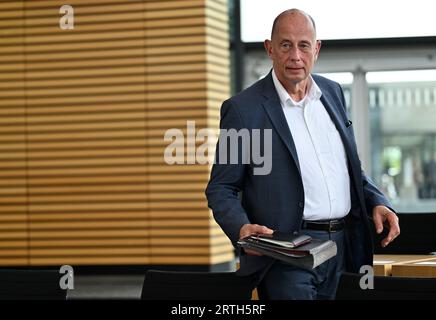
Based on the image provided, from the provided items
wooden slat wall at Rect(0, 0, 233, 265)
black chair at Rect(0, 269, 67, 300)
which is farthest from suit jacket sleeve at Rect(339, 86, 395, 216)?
wooden slat wall at Rect(0, 0, 233, 265)

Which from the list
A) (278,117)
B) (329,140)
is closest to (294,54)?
(278,117)

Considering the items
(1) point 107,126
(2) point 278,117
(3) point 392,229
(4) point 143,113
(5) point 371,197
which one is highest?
(4) point 143,113

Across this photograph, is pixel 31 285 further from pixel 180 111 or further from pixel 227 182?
pixel 180 111

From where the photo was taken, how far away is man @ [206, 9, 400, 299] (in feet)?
10.4

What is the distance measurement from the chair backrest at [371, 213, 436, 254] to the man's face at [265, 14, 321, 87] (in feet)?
6.12

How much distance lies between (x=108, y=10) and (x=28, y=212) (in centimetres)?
254

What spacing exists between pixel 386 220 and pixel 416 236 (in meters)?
1.60

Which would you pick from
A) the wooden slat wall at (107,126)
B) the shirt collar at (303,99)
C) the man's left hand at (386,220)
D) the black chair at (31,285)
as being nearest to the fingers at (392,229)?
the man's left hand at (386,220)

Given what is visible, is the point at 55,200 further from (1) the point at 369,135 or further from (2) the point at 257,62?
(1) the point at 369,135

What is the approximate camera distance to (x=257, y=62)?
34.7 ft

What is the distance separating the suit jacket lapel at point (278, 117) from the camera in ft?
10.5

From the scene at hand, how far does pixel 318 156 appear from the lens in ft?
10.8

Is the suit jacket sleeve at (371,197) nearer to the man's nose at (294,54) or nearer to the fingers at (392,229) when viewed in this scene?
the fingers at (392,229)
